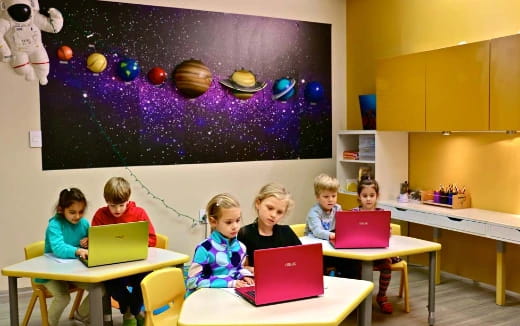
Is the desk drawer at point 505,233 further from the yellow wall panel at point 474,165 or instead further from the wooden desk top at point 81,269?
the wooden desk top at point 81,269

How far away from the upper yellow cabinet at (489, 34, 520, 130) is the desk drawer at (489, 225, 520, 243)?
2.37 ft

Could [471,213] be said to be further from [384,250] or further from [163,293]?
[163,293]

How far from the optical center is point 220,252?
102 inches

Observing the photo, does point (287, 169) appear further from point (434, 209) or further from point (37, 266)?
point (37, 266)

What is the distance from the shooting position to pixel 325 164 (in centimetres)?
581

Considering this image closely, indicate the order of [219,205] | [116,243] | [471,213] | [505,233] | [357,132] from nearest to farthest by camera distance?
[219,205]
[116,243]
[505,233]
[471,213]
[357,132]

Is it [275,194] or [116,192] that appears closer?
[275,194]

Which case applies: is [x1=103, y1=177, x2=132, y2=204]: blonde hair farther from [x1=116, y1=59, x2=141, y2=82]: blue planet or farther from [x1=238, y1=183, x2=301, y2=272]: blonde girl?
[x1=116, y1=59, x2=141, y2=82]: blue planet

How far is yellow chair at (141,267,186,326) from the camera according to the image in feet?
7.83

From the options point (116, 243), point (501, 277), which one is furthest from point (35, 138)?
point (501, 277)

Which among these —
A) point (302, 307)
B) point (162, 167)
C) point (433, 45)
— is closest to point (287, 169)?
point (162, 167)

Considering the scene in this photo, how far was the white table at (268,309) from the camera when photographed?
2.02 meters

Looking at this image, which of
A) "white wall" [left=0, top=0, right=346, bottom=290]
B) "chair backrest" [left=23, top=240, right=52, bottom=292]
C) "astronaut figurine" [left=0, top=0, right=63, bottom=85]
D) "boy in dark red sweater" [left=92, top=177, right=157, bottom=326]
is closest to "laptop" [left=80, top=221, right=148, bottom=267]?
"boy in dark red sweater" [left=92, top=177, right=157, bottom=326]

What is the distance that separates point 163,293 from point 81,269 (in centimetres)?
60
